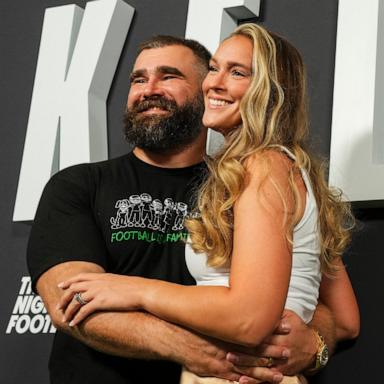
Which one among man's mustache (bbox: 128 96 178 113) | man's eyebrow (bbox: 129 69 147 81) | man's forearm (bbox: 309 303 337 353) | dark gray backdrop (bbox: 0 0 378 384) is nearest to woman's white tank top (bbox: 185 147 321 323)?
man's forearm (bbox: 309 303 337 353)

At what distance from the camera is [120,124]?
2594 mm

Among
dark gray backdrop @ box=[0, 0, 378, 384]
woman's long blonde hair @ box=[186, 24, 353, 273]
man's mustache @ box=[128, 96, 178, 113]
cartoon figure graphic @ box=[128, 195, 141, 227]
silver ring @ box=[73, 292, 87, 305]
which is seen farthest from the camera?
man's mustache @ box=[128, 96, 178, 113]

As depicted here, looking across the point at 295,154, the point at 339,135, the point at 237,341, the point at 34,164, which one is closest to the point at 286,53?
the point at 295,154

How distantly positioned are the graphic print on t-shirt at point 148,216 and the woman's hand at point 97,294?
0.73 feet

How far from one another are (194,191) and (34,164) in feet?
2.76

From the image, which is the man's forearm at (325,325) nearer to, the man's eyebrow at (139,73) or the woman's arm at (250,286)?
the woman's arm at (250,286)

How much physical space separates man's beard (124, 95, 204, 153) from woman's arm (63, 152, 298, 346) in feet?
1.94

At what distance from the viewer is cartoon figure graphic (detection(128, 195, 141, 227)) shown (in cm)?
188

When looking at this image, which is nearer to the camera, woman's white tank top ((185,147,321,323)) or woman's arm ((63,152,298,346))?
woman's arm ((63,152,298,346))

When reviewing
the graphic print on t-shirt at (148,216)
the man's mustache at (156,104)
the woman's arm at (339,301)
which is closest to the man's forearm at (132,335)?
the graphic print on t-shirt at (148,216)

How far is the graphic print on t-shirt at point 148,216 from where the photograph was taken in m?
1.87

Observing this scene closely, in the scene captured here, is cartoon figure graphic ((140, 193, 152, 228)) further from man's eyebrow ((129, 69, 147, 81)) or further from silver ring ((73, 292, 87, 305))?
man's eyebrow ((129, 69, 147, 81))

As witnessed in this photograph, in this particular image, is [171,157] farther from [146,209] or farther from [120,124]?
[120,124]

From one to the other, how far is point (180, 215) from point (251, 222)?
48 centimetres
